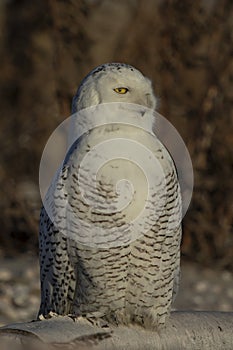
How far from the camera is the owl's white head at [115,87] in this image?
4.26m

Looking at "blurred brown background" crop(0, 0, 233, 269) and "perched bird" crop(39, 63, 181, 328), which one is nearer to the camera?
"perched bird" crop(39, 63, 181, 328)

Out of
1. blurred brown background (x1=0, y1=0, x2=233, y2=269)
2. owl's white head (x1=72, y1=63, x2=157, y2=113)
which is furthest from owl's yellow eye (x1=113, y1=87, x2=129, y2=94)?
blurred brown background (x1=0, y1=0, x2=233, y2=269)

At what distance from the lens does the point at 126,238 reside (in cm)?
444

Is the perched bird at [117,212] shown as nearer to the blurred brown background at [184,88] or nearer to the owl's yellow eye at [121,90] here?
the owl's yellow eye at [121,90]

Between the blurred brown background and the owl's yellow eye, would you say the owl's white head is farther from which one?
the blurred brown background

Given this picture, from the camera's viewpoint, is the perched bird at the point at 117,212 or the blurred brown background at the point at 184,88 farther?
the blurred brown background at the point at 184,88

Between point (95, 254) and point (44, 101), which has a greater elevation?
point (44, 101)

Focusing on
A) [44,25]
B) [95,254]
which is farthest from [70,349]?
[44,25]

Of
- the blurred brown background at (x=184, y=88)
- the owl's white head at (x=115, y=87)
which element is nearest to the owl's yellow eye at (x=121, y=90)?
the owl's white head at (x=115, y=87)

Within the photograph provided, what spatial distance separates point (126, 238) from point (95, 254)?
0.49ft

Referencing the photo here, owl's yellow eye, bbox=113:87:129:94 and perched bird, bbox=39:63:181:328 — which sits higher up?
owl's yellow eye, bbox=113:87:129:94

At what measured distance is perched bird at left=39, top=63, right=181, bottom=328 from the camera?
14.3ft

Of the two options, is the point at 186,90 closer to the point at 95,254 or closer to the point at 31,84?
the point at 31,84

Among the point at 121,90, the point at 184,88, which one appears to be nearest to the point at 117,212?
the point at 121,90
